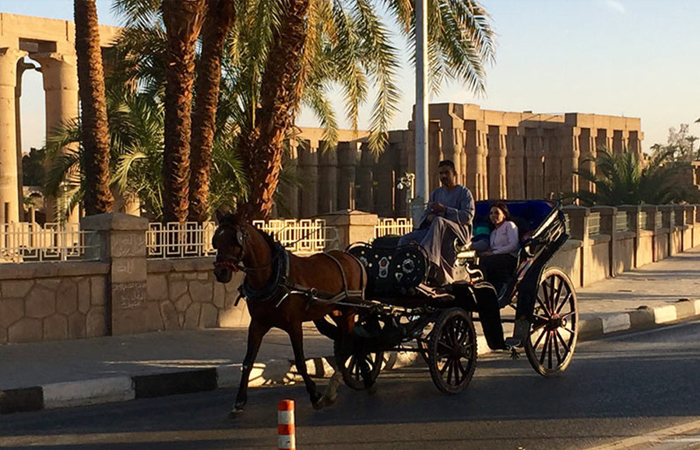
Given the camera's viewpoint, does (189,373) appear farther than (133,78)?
No

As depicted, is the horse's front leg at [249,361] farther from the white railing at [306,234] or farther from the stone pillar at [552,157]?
the stone pillar at [552,157]

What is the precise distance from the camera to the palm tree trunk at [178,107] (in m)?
16.4

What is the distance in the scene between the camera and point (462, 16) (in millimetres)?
20641

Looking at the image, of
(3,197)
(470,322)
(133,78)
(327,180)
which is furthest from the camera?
(327,180)

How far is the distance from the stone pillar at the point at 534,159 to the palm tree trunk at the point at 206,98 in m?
47.4

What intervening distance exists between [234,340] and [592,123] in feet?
174

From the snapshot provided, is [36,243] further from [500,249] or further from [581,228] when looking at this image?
[581,228]

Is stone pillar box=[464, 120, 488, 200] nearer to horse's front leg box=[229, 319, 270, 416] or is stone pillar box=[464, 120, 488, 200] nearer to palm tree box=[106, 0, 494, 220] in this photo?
palm tree box=[106, 0, 494, 220]

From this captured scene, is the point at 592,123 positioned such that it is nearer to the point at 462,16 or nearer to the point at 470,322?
the point at 462,16

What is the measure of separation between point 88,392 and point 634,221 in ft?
67.5

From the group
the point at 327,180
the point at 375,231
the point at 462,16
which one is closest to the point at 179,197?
the point at 375,231

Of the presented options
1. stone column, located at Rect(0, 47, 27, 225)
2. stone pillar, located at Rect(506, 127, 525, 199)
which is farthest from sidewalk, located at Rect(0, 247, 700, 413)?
stone pillar, located at Rect(506, 127, 525, 199)

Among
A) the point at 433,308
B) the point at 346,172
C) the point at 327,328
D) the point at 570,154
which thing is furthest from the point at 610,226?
the point at 570,154

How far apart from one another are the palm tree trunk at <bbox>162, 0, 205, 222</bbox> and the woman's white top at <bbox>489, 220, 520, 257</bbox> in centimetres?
708
